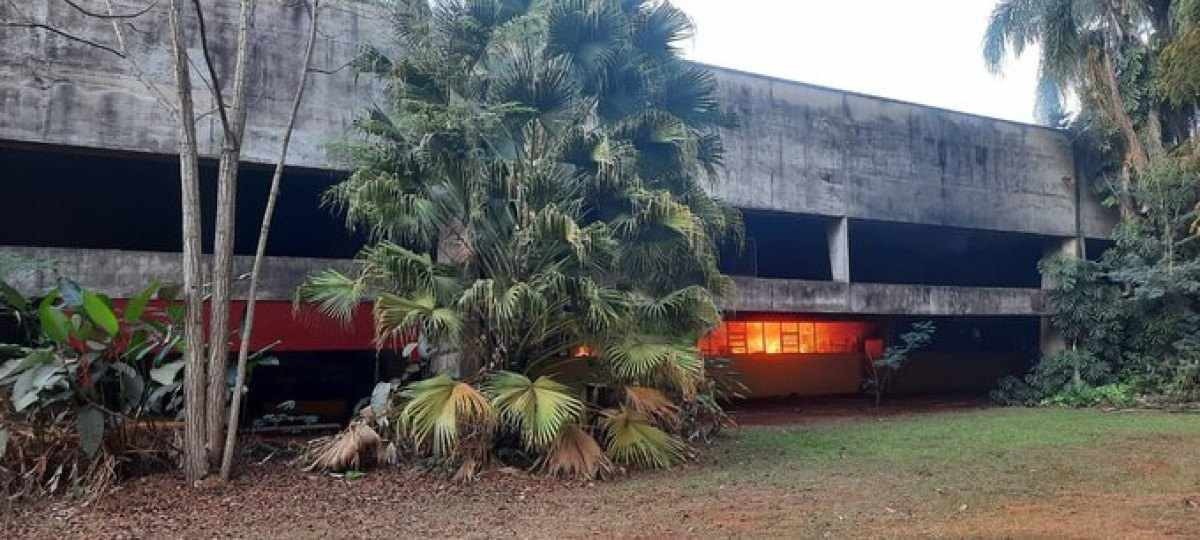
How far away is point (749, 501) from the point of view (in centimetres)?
704

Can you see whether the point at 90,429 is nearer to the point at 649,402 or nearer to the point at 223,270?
the point at 223,270

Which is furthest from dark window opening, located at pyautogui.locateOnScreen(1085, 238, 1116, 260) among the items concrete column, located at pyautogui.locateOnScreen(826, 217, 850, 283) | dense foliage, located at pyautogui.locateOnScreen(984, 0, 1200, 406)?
concrete column, located at pyautogui.locateOnScreen(826, 217, 850, 283)

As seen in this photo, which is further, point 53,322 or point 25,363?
point 53,322

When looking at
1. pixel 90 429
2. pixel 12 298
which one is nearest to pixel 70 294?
pixel 12 298

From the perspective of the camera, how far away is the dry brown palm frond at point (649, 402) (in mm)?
8554

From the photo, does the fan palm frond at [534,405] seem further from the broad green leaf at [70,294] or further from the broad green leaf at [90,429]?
the broad green leaf at [70,294]

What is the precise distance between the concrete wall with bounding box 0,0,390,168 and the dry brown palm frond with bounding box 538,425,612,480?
544 centimetres

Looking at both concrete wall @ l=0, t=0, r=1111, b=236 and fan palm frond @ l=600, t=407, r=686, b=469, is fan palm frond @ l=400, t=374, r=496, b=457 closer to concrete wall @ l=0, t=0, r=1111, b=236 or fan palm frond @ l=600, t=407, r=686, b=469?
fan palm frond @ l=600, t=407, r=686, b=469

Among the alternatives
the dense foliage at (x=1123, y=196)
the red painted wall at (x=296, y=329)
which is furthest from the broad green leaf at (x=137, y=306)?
the dense foliage at (x=1123, y=196)

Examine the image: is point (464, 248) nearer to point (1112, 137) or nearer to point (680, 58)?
point (680, 58)

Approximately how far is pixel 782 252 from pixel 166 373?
52.3 ft

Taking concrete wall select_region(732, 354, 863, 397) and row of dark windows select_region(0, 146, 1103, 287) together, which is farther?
concrete wall select_region(732, 354, 863, 397)

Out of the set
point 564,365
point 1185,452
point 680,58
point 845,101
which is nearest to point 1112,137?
point 845,101

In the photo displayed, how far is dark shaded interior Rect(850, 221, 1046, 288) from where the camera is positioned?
20672 millimetres
